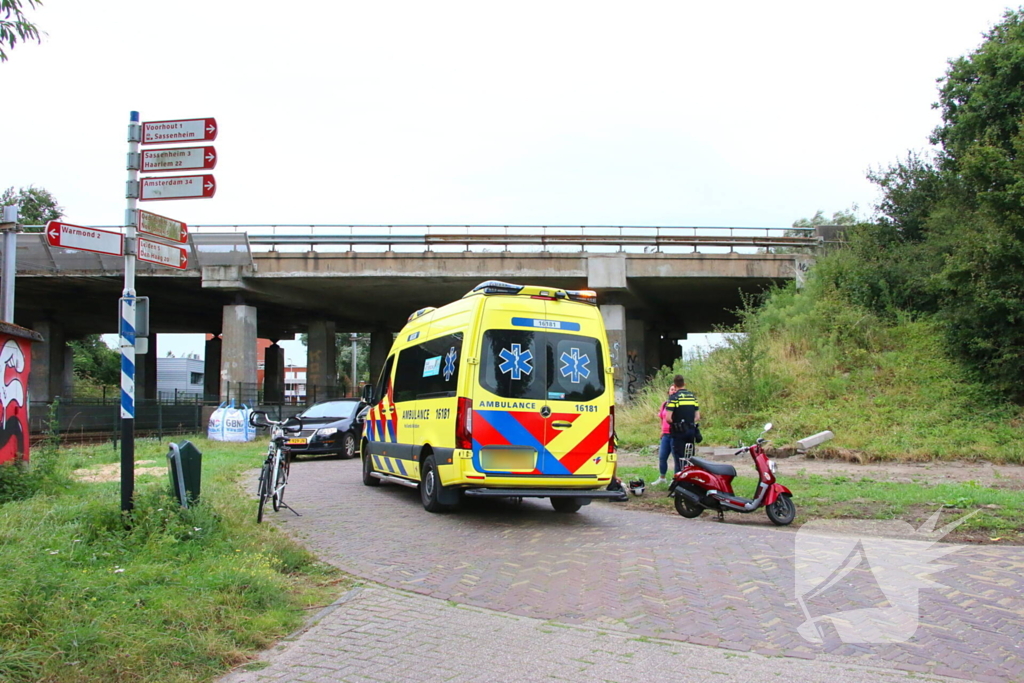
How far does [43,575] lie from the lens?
502 cm

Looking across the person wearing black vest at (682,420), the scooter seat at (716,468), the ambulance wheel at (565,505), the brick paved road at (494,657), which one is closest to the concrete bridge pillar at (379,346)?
the person wearing black vest at (682,420)

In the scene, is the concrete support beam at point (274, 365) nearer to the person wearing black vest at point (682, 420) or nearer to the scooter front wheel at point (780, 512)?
the person wearing black vest at point (682, 420)

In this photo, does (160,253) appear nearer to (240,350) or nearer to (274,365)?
(240,350)

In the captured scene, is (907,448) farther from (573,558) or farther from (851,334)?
(573,558)

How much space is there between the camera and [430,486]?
978cm

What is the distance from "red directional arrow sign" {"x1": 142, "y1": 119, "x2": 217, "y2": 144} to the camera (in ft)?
24.8

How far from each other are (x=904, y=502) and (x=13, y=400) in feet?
35.1

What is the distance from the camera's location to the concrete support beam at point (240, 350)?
95.0ft

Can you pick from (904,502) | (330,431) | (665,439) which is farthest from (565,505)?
(330,431)

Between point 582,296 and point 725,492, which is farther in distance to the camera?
point 582,296

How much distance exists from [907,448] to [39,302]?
34.4m

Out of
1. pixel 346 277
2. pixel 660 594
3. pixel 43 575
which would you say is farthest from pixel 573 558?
pixel 346 277

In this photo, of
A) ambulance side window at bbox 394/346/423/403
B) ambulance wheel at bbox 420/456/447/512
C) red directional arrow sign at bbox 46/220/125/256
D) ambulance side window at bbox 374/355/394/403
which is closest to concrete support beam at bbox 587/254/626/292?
ambulance side window at bbox 374/355/394/403

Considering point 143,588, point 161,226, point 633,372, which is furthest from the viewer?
point 633,372
